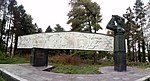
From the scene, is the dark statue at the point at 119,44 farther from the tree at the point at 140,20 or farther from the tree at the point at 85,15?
the tree at the point at 140,20

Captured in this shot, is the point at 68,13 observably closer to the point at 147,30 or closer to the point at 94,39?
the point at 147,30

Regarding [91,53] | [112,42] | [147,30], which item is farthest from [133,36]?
[112,42]

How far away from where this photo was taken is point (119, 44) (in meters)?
12.2

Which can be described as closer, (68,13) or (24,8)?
(68,13)

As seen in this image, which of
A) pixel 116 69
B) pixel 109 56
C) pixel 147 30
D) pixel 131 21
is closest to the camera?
pixel 116 69

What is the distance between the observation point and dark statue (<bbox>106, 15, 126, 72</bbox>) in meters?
12.0

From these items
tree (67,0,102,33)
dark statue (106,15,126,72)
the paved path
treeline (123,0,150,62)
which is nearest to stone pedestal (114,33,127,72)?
dark statue (106,15,126,72)

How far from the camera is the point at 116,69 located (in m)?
12.0

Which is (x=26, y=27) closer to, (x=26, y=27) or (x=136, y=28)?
(x=26, y=27)

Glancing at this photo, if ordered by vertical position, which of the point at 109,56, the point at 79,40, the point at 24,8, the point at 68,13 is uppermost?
the point at 24,8

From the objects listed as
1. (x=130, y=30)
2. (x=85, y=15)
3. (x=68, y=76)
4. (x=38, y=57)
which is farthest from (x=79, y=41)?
(x=130, y=30)

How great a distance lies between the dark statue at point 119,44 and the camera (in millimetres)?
11984

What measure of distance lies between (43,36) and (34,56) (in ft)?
5.05

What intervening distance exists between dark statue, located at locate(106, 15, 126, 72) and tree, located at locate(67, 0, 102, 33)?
12.1 meters
